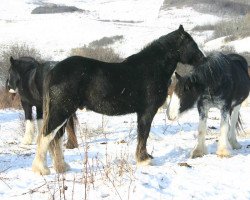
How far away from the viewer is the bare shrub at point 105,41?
1614 inches

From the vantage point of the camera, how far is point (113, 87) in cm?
583

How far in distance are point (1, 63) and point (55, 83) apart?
2127 centimetres

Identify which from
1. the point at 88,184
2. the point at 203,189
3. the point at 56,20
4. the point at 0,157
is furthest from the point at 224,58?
the point at 56,20

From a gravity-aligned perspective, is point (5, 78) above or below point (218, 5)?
below

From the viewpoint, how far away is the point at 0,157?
6887 mm

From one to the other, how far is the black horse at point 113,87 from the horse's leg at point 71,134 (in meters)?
1.44

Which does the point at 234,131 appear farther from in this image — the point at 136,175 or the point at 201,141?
the point at 136,175

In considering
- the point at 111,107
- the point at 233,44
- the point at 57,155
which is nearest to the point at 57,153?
the point at 57,155

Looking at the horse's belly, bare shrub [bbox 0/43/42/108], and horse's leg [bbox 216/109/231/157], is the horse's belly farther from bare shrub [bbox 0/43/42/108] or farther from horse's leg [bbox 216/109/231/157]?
bare shrub [bbox 0/43/42/108]

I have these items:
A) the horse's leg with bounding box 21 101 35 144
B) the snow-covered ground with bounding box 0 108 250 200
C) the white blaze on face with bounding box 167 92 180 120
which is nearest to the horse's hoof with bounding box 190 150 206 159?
the snow-covered ground with bounding box 0 108 250 200

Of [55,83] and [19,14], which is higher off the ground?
[19,14]

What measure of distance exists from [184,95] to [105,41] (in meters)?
36.9

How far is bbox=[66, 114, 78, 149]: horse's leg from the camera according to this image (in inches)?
285

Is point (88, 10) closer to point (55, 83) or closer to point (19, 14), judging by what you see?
point (19, 14)
